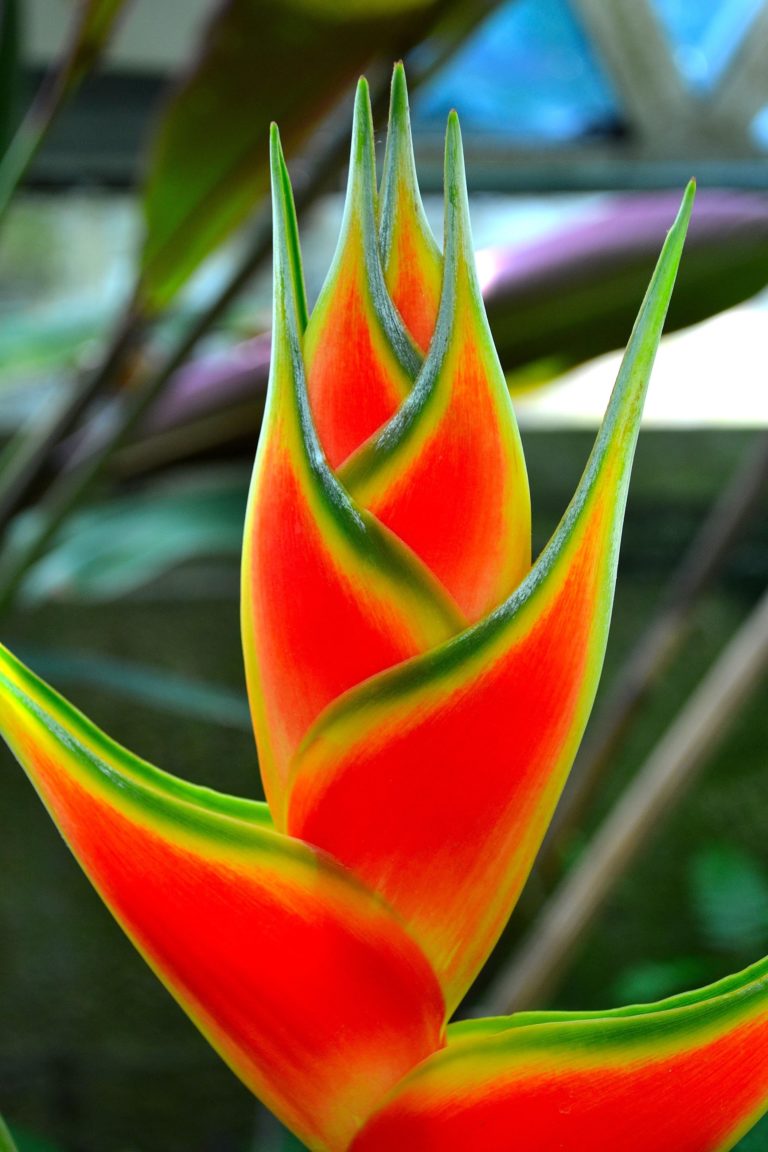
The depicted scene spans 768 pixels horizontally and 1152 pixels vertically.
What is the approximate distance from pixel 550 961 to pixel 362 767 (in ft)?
1.06

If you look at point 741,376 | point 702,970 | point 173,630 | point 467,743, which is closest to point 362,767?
point 467,743

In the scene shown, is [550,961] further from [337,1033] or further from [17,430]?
[17,430]

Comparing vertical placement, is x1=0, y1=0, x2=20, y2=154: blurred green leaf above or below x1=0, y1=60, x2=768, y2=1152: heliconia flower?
above

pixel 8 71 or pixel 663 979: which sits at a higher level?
pixel 8 71

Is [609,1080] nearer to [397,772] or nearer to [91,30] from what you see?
[397,772]

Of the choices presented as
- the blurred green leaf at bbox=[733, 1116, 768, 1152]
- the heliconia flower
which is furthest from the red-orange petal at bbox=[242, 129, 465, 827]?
the blurred green leaf at bbox=[733, 1116, 768, 1152]

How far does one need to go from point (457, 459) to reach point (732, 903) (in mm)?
437

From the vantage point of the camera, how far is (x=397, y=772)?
0.13 metres

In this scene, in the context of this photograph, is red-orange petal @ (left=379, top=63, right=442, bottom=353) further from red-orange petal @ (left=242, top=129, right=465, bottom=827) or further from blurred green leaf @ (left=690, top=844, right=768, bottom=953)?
blurred green leaf @ (left=690, top=844, right=768, bottom=953)

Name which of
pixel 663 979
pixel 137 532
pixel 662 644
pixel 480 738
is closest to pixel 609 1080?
pixel 480 738

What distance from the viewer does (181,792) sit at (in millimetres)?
140

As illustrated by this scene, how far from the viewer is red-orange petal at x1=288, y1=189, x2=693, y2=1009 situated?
5.0 inches

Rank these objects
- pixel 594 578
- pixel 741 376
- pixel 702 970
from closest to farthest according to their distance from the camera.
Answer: pixel 594 578, pixel 702 970, pixel 741 376

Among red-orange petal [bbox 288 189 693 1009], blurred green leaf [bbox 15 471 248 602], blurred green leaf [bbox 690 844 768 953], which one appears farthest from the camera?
blurred green leaf [bbox 15 471 248 602]
